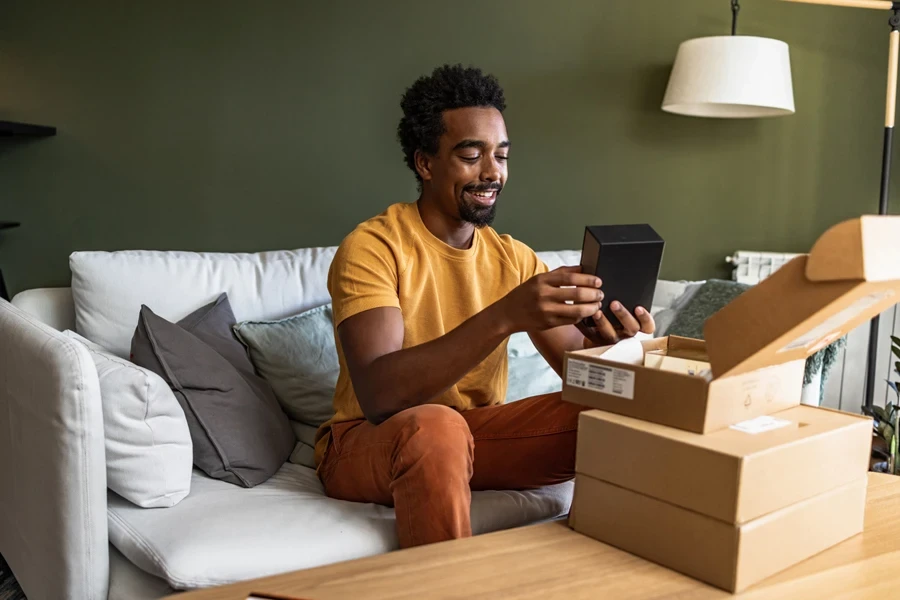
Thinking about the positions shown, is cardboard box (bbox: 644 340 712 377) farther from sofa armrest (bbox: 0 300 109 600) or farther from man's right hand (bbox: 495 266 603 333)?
sofa armrest (bbox: 0 300 109 600)

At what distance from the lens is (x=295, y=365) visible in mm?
2018

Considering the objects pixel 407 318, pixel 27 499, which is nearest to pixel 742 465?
pixel 407 318

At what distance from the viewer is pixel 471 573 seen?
1058 millimetres

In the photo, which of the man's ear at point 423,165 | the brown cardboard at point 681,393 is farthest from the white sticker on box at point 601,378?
the man's ear at point 423,165

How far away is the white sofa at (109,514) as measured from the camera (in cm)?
136

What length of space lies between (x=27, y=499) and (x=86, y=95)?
1.30 metres

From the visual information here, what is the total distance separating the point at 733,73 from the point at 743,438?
190cm

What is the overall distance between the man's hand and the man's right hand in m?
0.08

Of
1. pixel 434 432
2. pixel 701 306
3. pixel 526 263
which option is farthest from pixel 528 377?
pixel 434 432

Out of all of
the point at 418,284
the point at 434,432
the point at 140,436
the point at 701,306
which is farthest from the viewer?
the point at 701,306

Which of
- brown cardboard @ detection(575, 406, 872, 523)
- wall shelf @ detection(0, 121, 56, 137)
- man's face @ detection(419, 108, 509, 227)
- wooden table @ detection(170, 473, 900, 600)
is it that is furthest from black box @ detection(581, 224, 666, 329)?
wall shelf @ detection(0, 121, 56, 137)

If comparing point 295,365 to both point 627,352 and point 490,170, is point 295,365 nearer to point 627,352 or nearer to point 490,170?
point 490,170

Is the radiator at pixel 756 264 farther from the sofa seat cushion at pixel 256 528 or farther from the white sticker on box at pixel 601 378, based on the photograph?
the white sticker on box at pixel 601 378

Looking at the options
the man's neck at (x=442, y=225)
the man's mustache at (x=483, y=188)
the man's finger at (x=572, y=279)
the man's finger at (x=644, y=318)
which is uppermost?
the man's mustache at (x=483, y=188)
